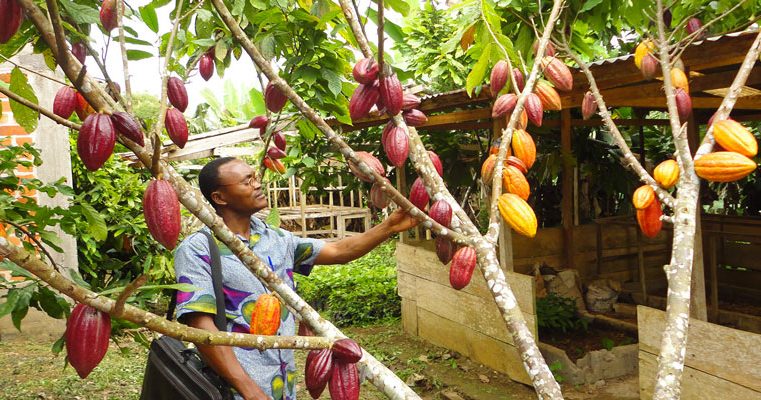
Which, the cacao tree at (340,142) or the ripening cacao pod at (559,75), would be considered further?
the ripening cacao pod at (559,75)

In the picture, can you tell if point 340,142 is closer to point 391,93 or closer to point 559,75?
point 391,93

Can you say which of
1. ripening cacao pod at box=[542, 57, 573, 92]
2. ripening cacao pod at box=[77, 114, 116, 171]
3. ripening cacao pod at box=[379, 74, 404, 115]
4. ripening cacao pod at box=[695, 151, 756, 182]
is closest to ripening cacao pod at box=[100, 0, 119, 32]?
ripening cacao pod at box=[77, 114, 116, 171]

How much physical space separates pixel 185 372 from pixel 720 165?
51.7 inches

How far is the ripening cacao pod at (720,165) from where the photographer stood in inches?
48.8

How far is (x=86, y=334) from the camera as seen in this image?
0.67 metres

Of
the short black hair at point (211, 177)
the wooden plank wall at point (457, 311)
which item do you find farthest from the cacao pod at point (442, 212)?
the wooden plank wall at point (457, 311)

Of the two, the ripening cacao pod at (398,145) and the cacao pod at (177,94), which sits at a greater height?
the cacao pod at (177,94)

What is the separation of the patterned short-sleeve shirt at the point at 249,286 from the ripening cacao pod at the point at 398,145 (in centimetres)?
57

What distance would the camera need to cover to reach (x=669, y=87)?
137cm

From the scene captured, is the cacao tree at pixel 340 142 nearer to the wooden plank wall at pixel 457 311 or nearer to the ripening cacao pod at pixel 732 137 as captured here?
the ripening cacao pod at pixel 732 137

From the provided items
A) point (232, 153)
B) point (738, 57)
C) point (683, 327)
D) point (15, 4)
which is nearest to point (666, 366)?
point (683, 327)

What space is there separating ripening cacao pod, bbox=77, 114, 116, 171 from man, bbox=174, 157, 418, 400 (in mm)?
831

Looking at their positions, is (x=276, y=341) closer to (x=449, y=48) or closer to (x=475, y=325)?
(x=449, y=48)

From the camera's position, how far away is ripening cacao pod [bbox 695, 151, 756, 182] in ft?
4.06
